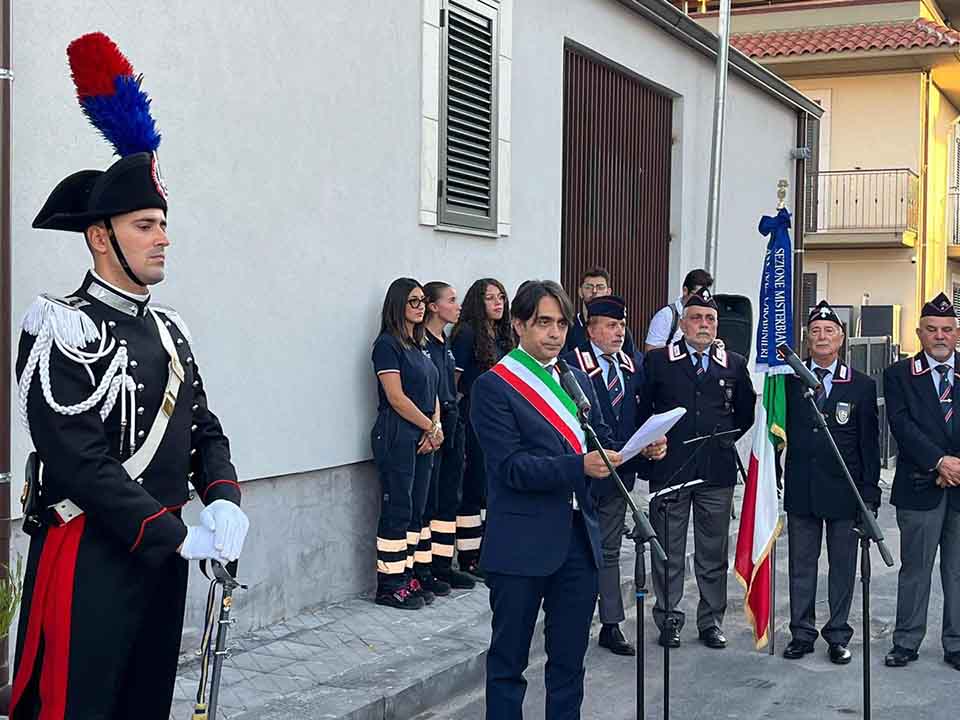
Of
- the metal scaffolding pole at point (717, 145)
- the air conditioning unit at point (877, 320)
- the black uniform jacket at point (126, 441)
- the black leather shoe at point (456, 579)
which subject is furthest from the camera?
the air conditioning unit at point (877, 320)

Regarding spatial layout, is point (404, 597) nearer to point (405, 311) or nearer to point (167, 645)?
point (405, 311)

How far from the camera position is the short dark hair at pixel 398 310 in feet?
24.8

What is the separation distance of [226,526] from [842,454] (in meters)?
4.74

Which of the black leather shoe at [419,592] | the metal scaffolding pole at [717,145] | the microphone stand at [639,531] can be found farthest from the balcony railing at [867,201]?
the microphone stand at [639,531]

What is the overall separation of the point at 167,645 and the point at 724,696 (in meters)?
3.77

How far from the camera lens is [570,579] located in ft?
15.9

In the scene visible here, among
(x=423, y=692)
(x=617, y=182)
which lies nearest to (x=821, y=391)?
(x=423, y=692)

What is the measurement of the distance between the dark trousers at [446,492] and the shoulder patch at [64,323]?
4627 millimetres

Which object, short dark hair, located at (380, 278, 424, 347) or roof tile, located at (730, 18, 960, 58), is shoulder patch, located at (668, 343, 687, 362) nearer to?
short dark hair, located at (380, 278, 424, 347)

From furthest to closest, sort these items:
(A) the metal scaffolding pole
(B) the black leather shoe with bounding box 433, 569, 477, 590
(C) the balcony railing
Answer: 1. (C) the balcony railing
2. (A) the metal scaffolding pole
3. (B) the black leather shoe with bounding box 433, 569, 477, 590

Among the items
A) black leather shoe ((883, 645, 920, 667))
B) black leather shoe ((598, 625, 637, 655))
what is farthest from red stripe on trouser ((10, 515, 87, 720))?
black leather shoe ((883, 645, 920, 667))

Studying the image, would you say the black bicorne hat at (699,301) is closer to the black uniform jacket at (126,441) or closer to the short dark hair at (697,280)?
the short dark hair at (697,280)

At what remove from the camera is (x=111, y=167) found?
11.5 ft

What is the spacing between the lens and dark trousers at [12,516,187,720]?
3.34 meters
